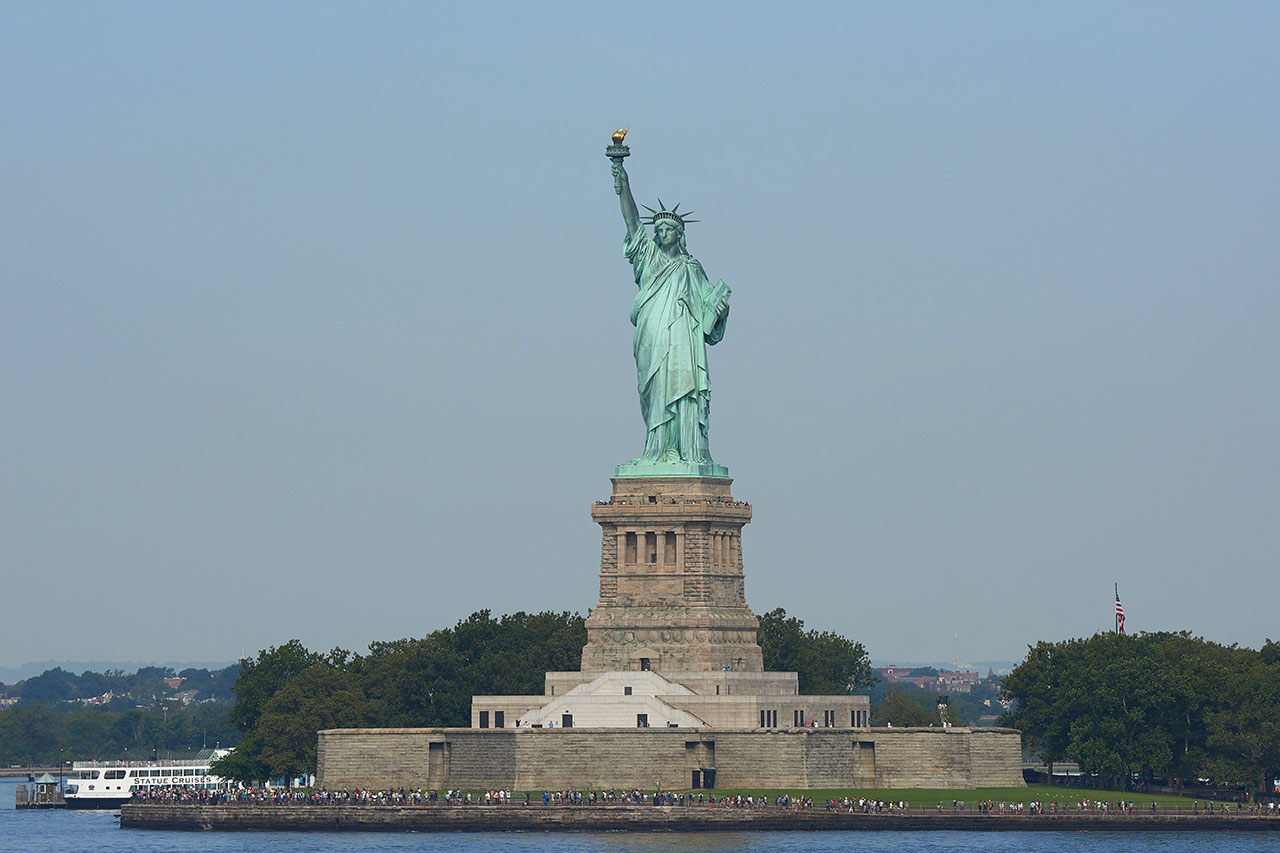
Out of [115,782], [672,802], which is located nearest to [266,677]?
[115,782]

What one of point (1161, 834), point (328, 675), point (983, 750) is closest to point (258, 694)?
point (328, 675)

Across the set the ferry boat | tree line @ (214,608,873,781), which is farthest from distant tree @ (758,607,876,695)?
the ferry boat

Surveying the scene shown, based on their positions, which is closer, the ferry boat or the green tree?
the green tree

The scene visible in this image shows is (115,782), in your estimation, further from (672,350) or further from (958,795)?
(958,795)

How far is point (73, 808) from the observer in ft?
435

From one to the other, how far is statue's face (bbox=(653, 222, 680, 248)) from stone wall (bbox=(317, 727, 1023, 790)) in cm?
2067

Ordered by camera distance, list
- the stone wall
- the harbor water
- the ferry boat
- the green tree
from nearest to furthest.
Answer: the harbor water
the stone wall
the green tree
the ferry boat

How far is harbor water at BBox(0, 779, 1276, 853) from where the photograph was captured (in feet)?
291

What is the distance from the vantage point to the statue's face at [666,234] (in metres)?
106

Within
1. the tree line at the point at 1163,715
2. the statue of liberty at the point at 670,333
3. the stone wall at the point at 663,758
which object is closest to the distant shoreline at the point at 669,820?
the stone wall at the point at 663,758

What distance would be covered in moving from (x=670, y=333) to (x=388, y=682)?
2197 centimetres

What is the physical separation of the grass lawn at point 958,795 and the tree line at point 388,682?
1813cm

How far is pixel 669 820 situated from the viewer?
93.9 m

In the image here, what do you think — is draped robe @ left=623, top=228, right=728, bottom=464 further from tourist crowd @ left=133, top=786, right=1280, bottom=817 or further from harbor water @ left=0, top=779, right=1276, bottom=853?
harbor water @ left=0, top=779, right=1276, bottom=853
